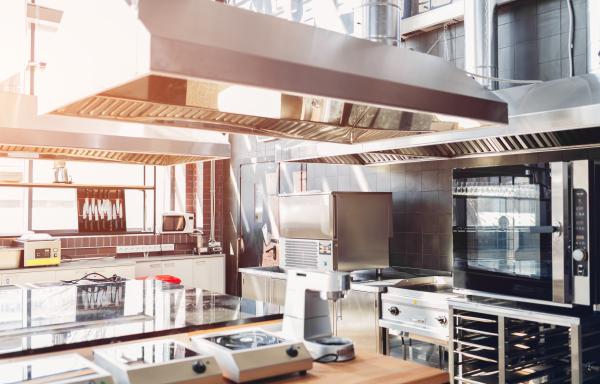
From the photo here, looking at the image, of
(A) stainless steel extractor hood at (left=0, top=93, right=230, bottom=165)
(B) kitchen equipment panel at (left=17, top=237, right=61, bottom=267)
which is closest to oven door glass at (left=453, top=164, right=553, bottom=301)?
(A) stainless steel extractor hood at (left=0, top=93, right=230, bottom=165)

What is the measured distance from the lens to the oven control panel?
279 centimetres

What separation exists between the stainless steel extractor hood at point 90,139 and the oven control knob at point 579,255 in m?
1.90

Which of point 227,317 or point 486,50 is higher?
point 486,50

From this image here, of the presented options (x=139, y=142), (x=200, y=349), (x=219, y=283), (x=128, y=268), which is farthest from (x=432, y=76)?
(x=219, y=283)

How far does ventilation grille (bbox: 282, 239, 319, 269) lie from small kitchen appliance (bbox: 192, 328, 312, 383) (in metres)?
2.55

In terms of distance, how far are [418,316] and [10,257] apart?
13.7ft

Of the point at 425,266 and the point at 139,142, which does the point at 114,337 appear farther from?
the point at 425,266

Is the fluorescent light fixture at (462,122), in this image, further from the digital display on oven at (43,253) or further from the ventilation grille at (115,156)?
the digital display on oven at (43,253)

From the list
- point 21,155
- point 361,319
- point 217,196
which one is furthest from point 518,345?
point 217,196

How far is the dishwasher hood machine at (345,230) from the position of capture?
14.5ft

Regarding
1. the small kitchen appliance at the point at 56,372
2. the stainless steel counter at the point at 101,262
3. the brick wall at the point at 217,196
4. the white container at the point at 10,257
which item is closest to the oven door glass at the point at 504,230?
the small kitchen appliance at the point at 56,372

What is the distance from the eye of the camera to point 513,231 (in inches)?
121

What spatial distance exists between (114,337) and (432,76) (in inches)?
62.2

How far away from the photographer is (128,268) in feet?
21.0
